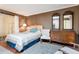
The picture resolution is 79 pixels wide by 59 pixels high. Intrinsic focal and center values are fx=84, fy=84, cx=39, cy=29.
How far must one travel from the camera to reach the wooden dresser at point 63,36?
6.23 feet

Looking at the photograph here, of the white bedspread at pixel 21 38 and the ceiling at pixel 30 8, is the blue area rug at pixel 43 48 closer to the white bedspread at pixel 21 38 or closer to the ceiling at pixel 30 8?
the white bedspread at pixel 21 38

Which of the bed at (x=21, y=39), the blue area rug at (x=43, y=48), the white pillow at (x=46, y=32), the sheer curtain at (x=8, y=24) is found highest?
the sheer curtain at (x=8, y=24)

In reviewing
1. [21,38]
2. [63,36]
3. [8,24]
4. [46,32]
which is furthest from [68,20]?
[8,24]

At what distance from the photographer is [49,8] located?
1.94 m

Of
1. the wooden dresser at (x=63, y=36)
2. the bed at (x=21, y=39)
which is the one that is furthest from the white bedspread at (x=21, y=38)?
the wooden dresser at (x=63, y=36)

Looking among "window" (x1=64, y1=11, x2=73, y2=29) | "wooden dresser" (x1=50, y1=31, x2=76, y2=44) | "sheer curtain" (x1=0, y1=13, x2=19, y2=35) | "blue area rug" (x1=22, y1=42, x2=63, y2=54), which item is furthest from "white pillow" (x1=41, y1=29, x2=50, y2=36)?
"sheer curtain" (x1=0, y1=13, x2=19, y2=35)

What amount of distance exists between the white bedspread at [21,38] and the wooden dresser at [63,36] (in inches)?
14.1

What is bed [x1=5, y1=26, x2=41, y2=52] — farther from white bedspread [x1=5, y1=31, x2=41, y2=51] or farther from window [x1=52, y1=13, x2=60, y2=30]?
window [x1=52, y1=13, x2=60, y2=30]

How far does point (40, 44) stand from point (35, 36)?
220 mm

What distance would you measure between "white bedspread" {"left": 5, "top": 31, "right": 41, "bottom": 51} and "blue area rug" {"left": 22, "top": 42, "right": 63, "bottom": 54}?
0.16 m

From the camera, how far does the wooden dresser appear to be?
6.23 feet
